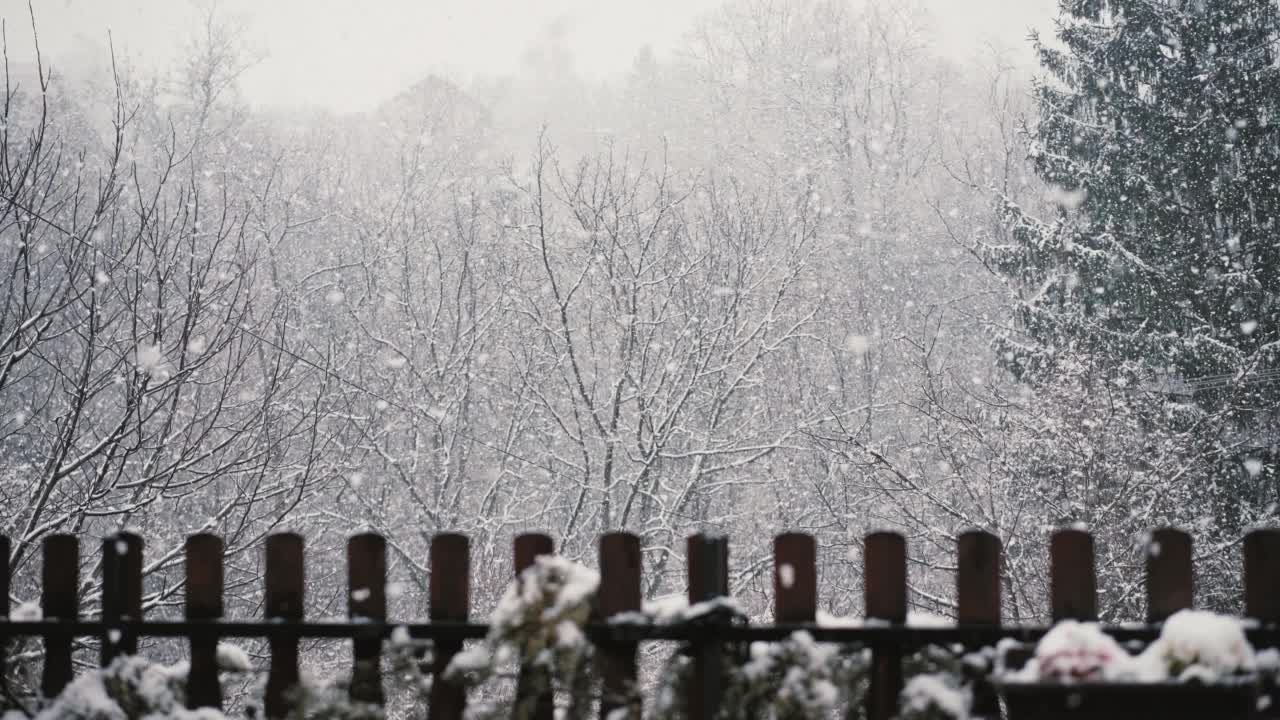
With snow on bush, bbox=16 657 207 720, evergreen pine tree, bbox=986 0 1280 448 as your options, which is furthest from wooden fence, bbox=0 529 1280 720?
evergreen pine tree, bbox=986 0 1280 448

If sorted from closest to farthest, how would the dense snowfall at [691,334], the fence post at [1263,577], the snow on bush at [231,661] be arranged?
1. the fence post at [1263,577]
2. the snow on bush at [231,661]
3. the dense snowfall at [691,334]

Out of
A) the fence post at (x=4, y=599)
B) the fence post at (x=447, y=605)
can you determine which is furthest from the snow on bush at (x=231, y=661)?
the fence post at (x=4, y=599)

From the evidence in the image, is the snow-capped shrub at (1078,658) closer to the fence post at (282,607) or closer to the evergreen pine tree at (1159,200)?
the fence post at (282,607)

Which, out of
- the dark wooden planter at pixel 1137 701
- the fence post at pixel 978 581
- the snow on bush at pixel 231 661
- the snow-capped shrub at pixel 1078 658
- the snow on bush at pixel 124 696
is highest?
the fence post at pixel 978 581

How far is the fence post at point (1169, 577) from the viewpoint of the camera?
230cm

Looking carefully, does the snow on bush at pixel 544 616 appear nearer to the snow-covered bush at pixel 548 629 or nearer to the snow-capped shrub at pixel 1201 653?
the snow-covered bush at pixel 548 629

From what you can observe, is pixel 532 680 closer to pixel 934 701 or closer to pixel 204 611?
pixel 934 701

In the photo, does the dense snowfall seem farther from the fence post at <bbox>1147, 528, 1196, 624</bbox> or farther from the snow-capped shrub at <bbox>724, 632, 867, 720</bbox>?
the fence post at <bbox>1147, 528, 1196, 624</bbox>

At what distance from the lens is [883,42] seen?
21.9 metres

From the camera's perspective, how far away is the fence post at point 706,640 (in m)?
2.25

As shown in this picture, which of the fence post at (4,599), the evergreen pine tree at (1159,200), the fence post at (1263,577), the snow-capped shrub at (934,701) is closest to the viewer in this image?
the snow-capped shrub at (934,701)

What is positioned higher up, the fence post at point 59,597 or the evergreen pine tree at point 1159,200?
the evergreen pine tree at point 1159,200

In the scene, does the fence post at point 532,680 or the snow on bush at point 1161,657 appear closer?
the snow on bush at point 1161,657

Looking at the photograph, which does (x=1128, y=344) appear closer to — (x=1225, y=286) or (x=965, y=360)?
(x=1225, y=286)
